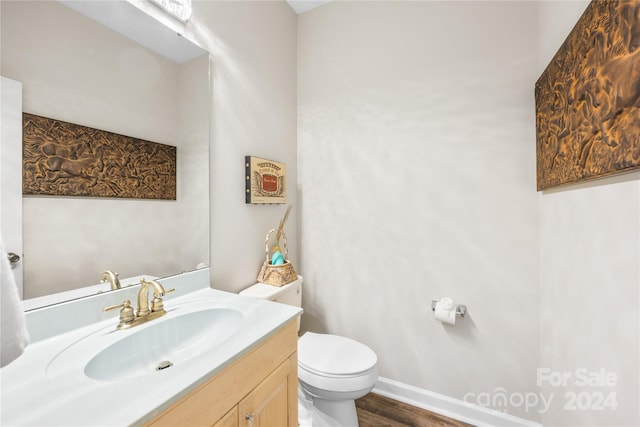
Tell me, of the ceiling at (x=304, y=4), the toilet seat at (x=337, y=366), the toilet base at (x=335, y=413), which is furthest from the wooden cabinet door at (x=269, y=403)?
the ceiling at (x=304, y=4)

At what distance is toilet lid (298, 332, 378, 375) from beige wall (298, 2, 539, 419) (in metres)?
0.35

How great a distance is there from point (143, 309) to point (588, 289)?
1526mm

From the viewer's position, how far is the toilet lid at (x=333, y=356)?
1.29 metres

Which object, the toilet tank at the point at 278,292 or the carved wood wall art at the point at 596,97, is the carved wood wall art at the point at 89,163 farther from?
the carved wood wall art at the point at 596,97

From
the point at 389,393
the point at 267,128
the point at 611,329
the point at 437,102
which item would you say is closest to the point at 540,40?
the point at 437,102

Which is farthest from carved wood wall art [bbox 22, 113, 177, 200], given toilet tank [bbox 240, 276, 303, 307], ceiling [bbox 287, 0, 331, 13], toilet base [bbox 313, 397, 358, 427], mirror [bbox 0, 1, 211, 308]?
ceiling [bbox 287, 0, 331, 13]

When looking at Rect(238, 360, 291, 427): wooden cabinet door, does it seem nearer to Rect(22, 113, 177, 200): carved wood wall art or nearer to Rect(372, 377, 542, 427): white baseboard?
Rect(22, 113, 177, 200): carved wood wall art

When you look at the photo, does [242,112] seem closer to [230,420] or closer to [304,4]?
[304,4]

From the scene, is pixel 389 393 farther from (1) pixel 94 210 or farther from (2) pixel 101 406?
(1) pixel 94 210

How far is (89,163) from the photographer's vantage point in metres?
0.90

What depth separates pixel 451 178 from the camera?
5.02ft

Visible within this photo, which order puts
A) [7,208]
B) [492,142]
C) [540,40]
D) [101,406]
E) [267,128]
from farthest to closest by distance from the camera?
[267,128] → [492,142] → [540,40] → [7,208] → [101,406]

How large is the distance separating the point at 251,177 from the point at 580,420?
5.69ft

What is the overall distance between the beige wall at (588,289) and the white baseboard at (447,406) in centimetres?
19
